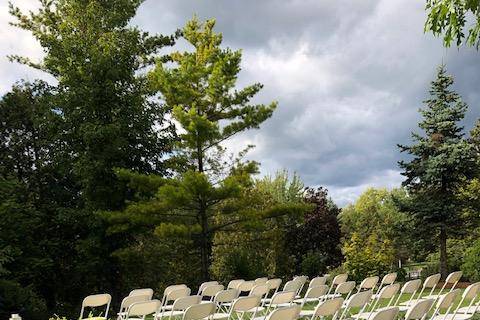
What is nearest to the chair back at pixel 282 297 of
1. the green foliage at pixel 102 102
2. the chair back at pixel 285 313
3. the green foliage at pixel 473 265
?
the chair back at pixel 285 313

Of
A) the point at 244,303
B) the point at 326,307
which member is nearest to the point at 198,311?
the point at 244,303

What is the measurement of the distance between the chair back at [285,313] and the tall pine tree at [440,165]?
Answer: 554 inches

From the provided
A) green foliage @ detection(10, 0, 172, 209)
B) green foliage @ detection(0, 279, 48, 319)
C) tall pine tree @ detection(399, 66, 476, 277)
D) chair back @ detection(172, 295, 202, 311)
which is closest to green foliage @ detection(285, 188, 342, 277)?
tall pine tree @ detection(399, 66, 476, 277)

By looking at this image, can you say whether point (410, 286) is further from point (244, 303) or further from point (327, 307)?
point (244, 303)

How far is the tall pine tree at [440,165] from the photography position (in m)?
16.9

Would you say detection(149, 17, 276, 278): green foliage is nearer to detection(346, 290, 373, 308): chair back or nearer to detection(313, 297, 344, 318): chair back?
detection(346, 290, 373, 308): chair back

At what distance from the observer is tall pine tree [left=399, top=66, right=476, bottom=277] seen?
1691 centimetres

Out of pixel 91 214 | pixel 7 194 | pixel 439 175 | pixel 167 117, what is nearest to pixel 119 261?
pixel 91 214

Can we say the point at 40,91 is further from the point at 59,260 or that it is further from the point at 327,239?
the point at 327,239

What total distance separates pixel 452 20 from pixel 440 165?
1346 centimetres

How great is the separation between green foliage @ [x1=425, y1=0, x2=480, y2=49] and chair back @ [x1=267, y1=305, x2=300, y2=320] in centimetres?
297

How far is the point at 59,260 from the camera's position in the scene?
16.0 m

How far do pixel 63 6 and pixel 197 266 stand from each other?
10850mm

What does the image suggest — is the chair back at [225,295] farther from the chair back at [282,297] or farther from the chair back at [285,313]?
the chair back at [285,313]
